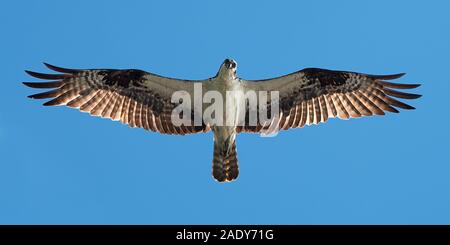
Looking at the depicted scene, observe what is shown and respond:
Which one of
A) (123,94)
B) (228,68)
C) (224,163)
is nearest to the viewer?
(228,68)

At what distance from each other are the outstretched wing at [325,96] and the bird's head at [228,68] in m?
0.75

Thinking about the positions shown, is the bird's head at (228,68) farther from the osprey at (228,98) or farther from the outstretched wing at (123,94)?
the outstretched wing at (123,94)

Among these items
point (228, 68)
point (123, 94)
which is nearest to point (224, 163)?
point (228, 68)

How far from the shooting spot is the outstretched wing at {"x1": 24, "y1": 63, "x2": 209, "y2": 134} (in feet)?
60.6

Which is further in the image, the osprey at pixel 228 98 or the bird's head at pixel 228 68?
the osprey at pixel 228 98

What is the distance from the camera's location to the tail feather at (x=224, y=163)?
18109 millimetres

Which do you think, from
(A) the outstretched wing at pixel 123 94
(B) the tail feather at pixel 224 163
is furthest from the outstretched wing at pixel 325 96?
(A) the outstretched wing at pixel 123 94

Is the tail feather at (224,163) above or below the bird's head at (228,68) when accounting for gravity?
below

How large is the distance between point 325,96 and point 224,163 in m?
2.70

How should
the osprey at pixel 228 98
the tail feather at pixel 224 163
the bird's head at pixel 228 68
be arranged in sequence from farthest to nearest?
the osprey at pixel 228 98, the tail feather at pixel 224 163, the bird's head at pixel 228 68

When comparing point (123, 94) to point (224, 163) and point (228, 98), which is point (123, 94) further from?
point (224, 163)

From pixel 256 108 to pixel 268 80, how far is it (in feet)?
2.38

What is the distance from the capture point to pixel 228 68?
17875 millimetres
